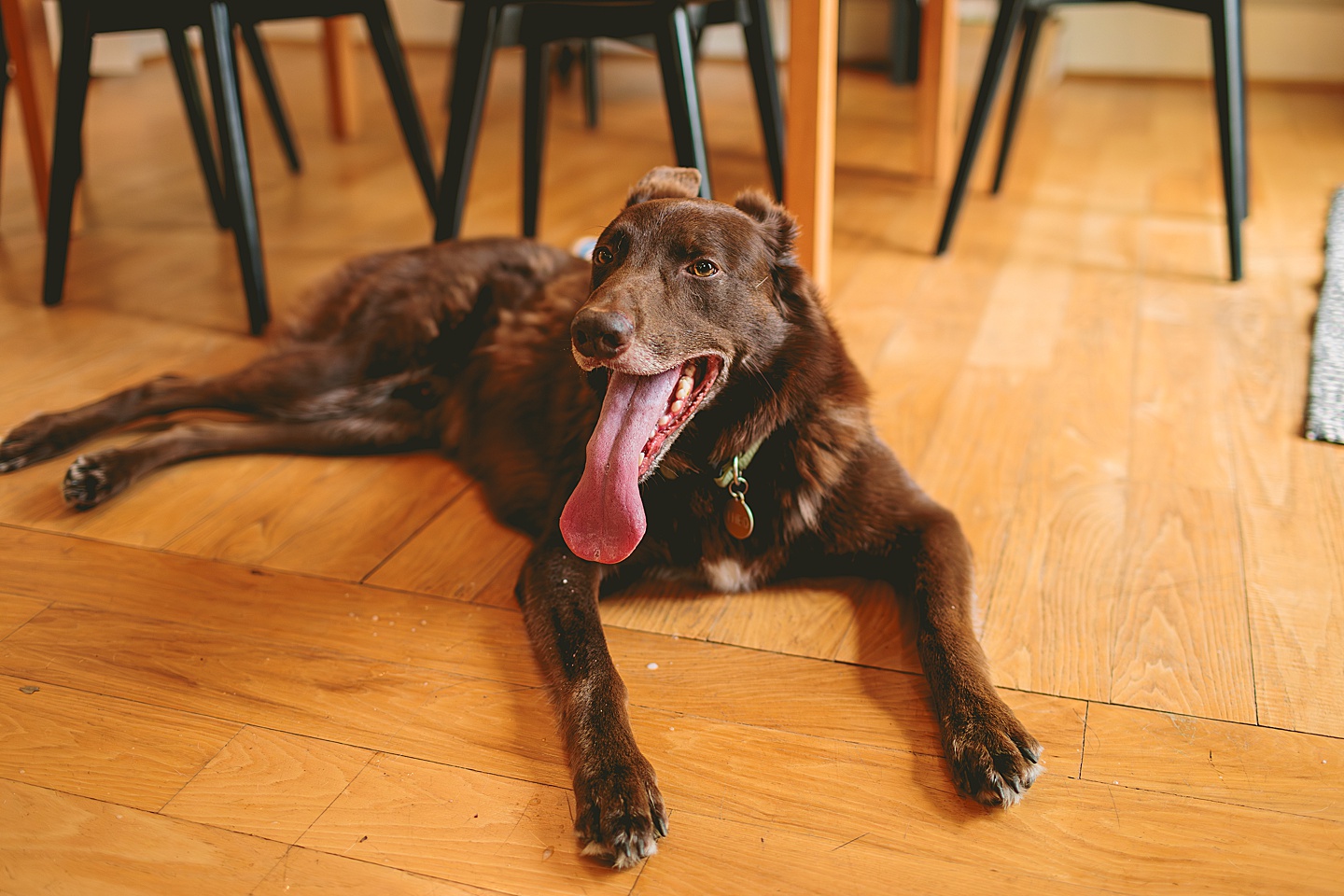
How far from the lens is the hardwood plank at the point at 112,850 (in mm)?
1121

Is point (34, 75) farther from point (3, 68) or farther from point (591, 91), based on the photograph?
point (591, 91)

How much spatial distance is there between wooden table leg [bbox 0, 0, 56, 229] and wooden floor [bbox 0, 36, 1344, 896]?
43cm

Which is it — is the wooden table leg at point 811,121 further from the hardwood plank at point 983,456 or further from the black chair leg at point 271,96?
the black chair leg at point 271,96

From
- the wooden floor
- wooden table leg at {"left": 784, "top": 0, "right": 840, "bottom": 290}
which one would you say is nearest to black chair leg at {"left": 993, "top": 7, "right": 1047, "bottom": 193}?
the wooden floor

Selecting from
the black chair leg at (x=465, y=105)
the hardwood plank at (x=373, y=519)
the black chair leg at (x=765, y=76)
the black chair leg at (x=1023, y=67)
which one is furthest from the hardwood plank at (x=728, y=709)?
the black chair leg at (x=1023, y=67)

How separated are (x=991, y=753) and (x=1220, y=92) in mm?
2160

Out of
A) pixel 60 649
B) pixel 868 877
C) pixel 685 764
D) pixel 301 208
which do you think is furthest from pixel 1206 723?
pixel 301 208

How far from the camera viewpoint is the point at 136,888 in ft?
3.66

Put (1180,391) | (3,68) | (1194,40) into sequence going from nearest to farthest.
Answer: (1180,391), (3,68), (1194,40)

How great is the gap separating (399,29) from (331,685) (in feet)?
18.0

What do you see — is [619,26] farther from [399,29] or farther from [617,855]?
[399,29]

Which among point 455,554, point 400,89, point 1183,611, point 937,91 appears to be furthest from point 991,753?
point 937,91

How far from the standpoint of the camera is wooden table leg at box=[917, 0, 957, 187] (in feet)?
11.4

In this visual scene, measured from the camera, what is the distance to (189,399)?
6.97 ft
